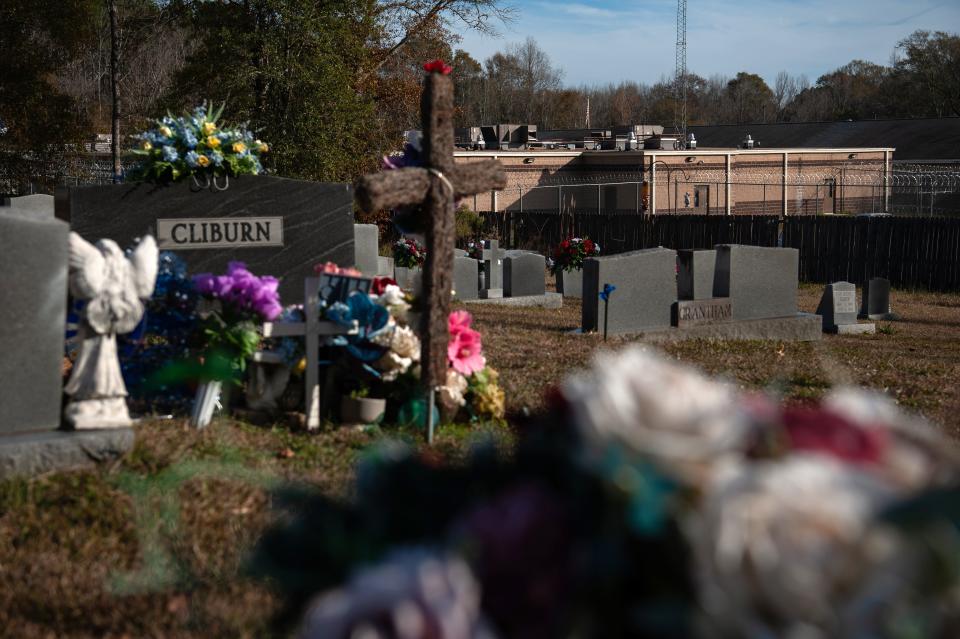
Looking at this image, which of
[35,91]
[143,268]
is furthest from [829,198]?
[143,268]

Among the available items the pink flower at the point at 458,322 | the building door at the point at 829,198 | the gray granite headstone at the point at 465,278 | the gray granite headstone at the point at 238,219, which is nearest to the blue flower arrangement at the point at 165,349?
the pink flower at the point at 458,322

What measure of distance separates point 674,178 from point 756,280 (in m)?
29.3

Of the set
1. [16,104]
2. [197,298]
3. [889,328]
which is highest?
[16,104]

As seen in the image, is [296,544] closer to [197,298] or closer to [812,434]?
[812,434]

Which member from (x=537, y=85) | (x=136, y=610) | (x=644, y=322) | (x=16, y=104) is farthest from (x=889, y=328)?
(x=537, y=85)

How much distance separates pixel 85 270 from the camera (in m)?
4.94

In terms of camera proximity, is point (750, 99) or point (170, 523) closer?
point (170, 523)

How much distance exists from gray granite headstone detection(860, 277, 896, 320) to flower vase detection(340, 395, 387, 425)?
42.4ft

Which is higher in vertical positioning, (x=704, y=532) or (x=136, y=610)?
(x=704, y=532)

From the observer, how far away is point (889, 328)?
1548 centimetres

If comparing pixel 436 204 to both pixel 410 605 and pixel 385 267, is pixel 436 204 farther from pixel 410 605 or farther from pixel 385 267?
pixel 385 267

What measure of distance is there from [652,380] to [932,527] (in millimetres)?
308

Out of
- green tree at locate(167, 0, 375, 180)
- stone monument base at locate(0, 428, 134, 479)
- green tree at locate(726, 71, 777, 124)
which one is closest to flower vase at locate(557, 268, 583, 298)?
green tree at locate(167, 0, 375, 180)

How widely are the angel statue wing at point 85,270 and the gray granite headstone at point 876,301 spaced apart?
14.5 metres
